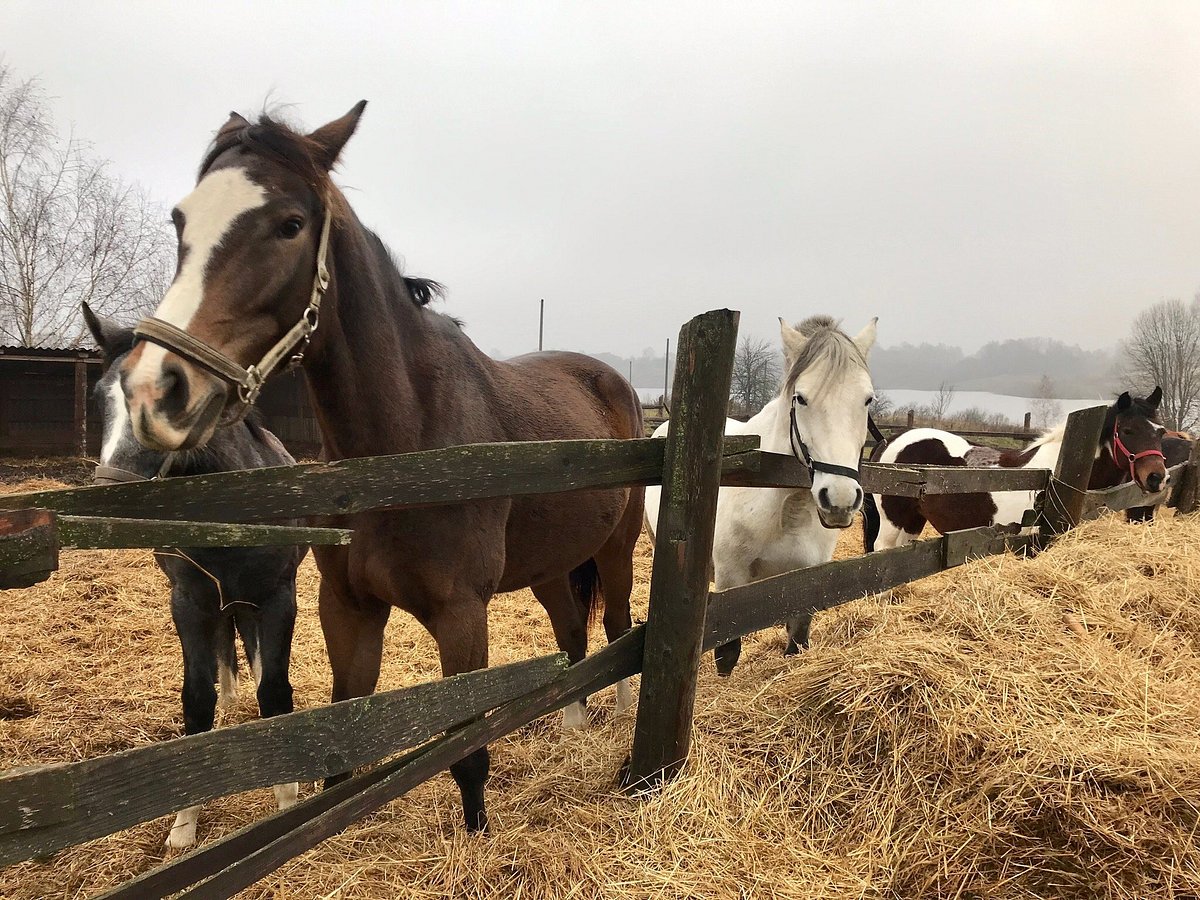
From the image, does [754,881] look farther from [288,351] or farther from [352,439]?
[288,351]

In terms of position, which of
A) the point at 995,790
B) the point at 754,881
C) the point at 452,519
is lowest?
the point at 754,881

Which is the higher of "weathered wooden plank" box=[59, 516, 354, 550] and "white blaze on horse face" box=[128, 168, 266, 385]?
"white blaze on horse face" box=[128, 168, 266, 385]

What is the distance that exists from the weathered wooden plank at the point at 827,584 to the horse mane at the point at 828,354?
2.89 feet

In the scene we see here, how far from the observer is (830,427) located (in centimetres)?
282

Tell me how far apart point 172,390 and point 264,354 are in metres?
0.29

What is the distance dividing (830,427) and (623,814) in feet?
Result: 5.80

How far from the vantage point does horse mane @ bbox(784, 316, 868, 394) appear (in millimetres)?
2953

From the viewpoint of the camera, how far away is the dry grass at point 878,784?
1.79 m

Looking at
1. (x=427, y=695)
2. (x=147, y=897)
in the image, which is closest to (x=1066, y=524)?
(x=427, y=695)

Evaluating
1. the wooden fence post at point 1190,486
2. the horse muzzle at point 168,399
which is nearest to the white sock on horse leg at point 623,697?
the horse muzzle at point 168,399

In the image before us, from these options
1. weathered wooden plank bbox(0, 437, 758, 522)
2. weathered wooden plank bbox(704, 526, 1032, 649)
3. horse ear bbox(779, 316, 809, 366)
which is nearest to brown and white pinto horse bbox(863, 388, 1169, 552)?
weathered wooden plank bbox(704, 526, 1032, 649)

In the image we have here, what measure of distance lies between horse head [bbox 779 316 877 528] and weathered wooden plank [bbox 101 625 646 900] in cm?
116

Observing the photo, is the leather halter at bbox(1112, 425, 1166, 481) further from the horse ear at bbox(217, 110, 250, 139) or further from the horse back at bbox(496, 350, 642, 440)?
the horse ear at bbox(217, 110, 250, 139)

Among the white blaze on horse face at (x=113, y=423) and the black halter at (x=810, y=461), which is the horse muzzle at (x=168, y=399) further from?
the black halter at (x=810, y=461)
